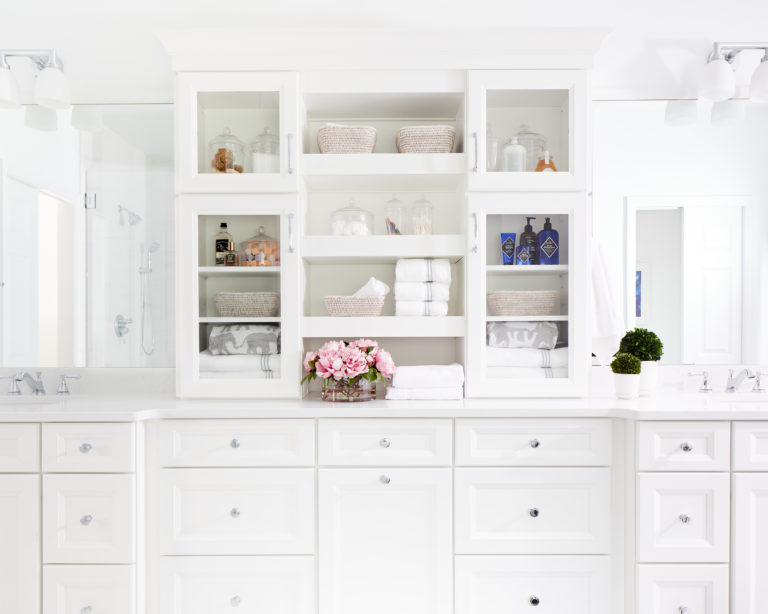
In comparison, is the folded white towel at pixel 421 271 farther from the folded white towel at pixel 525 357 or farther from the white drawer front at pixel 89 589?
the white drawer front at pixel 89 589

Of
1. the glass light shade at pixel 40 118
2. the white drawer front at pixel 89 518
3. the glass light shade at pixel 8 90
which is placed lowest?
the white drawer front at pixel 89 518

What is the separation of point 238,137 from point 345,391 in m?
0.98

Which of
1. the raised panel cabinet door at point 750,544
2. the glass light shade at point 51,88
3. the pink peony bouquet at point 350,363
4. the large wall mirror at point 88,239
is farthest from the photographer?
the large wall mirror at point 88,239

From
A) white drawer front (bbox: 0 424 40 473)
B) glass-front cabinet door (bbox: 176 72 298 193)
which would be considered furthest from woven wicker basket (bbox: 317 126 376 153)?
A: white drawer front (bbox: 0 424 40 473)

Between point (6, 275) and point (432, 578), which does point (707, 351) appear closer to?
point (432, 578)

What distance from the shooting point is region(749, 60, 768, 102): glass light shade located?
2270mm

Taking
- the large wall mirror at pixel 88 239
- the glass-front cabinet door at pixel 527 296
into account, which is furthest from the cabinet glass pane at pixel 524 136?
the large wall mirror at pixel 88 239

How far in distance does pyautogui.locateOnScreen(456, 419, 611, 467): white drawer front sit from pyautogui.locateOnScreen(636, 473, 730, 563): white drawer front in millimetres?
172

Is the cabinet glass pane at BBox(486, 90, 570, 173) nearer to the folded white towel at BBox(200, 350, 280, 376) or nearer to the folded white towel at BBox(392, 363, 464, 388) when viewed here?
the folded white towel at BBox(392, 363, 464, 388)

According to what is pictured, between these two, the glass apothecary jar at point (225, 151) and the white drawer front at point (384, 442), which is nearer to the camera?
the white drawer front at point (384, 442)

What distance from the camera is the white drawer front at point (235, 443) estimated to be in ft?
6.30

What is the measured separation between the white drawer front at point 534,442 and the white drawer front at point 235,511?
1.72 feet

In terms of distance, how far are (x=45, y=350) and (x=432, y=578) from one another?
5.66ft

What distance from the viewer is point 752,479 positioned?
1865 mm
